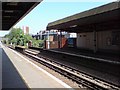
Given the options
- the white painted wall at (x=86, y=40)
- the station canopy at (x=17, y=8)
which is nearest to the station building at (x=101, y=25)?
the white painted wall at (x=86, y=40)

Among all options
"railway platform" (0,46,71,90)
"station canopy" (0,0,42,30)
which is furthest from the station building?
"railway platform" (0,46,71,90)

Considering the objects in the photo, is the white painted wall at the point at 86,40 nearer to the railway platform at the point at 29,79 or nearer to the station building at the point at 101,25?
the station building at the point at 101,25

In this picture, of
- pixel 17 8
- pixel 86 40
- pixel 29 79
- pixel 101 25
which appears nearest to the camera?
pixel 29 79

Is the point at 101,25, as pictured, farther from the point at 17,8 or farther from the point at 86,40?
the point at 17,8

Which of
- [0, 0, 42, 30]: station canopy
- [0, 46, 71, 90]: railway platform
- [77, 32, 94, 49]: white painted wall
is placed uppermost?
[0, 0, 42, 30]: station canopy

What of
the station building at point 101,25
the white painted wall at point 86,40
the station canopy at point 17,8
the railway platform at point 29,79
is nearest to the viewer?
the railway platform at point 29,79

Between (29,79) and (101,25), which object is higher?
(101,25)

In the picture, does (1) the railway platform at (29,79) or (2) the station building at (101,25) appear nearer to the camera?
(1) the railway platform at (29,79)

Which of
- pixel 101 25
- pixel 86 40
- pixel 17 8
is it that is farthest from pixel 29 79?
pixel 86 40

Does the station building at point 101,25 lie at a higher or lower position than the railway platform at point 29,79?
higher

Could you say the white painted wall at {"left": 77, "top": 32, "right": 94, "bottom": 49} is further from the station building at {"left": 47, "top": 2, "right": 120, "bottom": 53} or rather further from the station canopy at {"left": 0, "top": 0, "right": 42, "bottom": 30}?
the station canopy at {"left": 0, "top": 0, "right": 42, "bottom": 30}

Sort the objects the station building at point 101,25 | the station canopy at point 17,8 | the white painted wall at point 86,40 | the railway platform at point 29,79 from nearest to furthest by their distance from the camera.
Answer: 1. the railway platform at point 29,79
2. the station canopy at point 17,8
3. the station building at point 101,25
4. the white painted wall at point 86,40

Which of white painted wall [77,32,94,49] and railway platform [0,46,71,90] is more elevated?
white painted wall [77,32,94,49]

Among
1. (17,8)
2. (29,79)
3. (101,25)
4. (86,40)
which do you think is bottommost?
(29,79)
